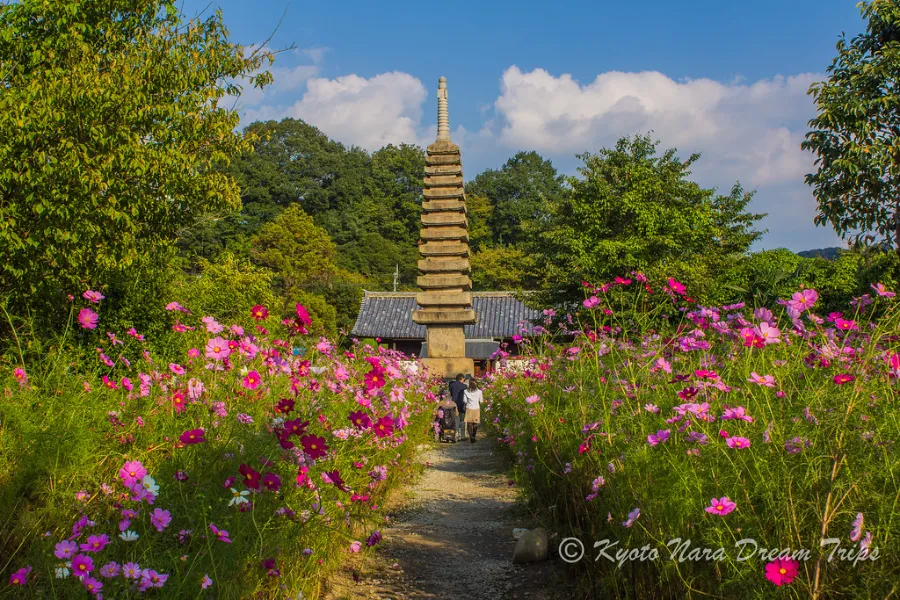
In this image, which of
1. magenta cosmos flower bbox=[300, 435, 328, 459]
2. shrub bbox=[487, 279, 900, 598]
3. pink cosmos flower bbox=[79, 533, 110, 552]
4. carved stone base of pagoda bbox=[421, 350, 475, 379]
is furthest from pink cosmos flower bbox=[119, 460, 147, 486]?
carved stone base of pagoda bbox=[421, 350, 475, 379]

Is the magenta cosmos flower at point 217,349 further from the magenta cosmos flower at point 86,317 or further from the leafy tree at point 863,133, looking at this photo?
the leafy tree at point 863,133

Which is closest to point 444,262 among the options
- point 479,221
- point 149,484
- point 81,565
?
point 149,484

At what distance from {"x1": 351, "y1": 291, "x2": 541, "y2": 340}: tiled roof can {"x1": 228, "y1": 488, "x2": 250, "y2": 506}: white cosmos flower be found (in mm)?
38130

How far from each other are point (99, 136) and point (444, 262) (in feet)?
62.1

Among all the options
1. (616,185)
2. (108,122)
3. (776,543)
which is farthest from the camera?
(616,185)

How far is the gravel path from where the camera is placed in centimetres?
469

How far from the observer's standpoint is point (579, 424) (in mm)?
5293

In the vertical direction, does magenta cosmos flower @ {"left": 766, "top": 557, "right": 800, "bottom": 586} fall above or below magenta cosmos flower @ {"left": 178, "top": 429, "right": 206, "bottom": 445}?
below

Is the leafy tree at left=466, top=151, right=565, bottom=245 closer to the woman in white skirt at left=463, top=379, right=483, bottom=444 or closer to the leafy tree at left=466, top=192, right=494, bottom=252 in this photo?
the leafy tree at left=466, top=192, right=494, bottom=252

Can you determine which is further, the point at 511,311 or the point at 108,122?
the point at 511,311

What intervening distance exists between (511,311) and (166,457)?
39290mm

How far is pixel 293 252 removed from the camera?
47.5 meters

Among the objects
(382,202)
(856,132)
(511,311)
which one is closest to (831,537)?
(856,132)

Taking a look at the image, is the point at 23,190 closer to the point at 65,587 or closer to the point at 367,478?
the point at 367,478
